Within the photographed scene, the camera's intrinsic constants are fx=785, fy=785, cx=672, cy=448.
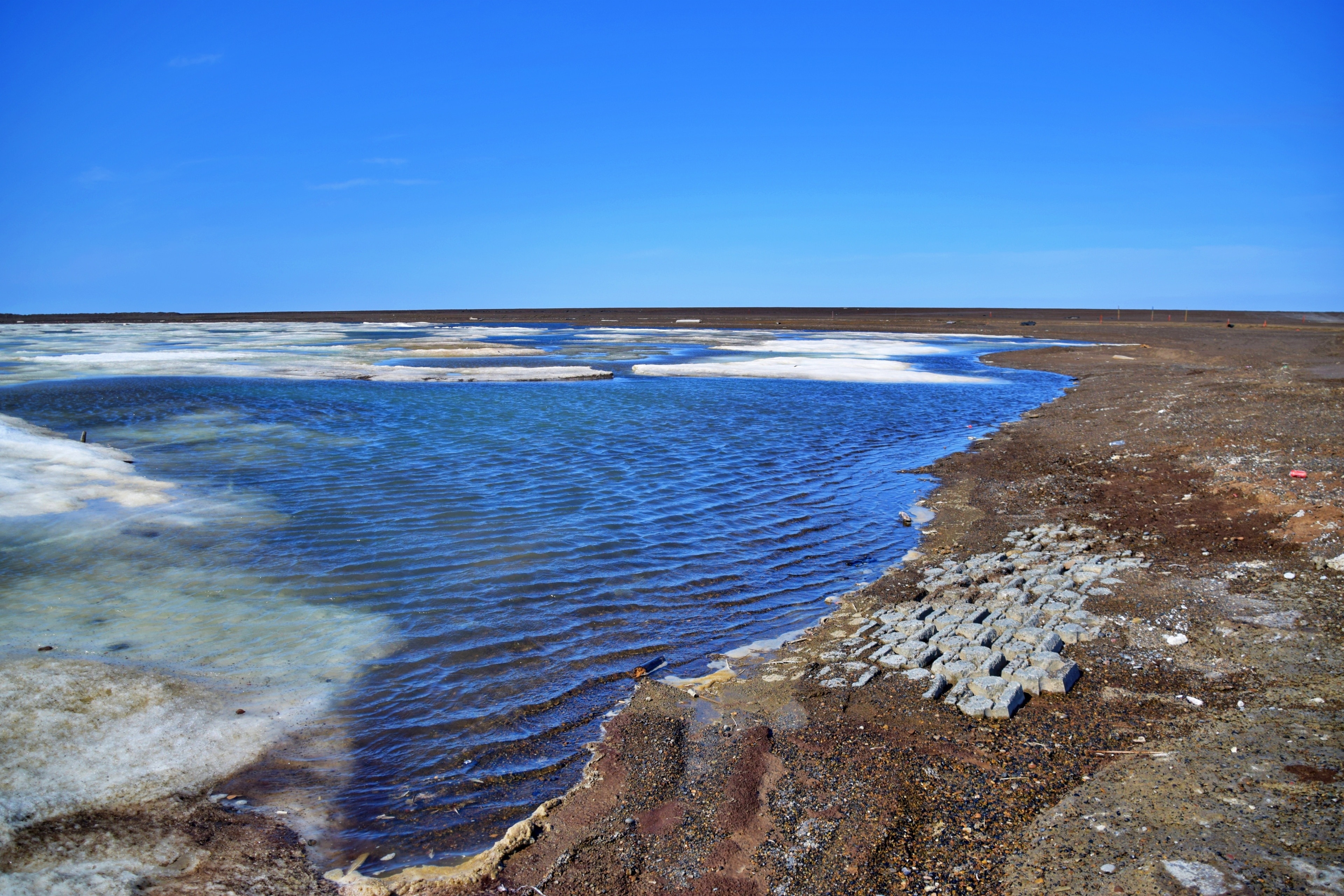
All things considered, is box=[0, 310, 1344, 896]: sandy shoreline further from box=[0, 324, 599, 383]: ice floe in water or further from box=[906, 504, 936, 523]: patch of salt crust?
box=[0, 324, 599, 383]: ice floe in water

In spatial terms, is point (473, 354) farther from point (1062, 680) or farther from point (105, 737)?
point (1062, 680)

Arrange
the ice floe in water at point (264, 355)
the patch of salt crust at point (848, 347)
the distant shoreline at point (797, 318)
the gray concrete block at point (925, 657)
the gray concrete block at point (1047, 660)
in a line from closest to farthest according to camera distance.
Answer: the gray concrete block at point (1047, 660)
the gray concrete block at point (925, 657)
the ice floe in water at point (264, 355)
the patch of salt crust at point (848, 347)
the distant shoreline at point (797, 318)

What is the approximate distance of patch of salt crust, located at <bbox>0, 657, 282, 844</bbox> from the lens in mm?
4594

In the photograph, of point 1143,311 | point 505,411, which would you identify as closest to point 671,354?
point 505,411

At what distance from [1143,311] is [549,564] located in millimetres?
157472

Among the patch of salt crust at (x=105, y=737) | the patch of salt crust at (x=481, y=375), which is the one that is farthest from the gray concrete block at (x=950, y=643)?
the patch of salt crust at (x=481, y=375)

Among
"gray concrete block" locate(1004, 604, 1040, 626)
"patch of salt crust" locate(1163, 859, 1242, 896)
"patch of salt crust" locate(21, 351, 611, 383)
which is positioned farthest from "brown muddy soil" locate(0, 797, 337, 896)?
"patch of salt crust" locate(21, 351, 611, 383)

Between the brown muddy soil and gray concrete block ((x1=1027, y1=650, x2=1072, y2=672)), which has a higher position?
gray concrete block ((x1=1027, y1=650, x2=1072, y2=672))

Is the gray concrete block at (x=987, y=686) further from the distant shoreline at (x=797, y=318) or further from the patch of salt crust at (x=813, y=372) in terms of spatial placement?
the distant shoreline at (x=797, y=318)

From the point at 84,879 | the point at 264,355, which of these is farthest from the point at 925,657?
the point at 264,355

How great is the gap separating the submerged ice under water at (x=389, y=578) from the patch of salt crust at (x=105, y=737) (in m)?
0.02

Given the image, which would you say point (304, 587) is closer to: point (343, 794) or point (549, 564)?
point (549, 564)

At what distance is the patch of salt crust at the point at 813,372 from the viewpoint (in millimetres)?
30172

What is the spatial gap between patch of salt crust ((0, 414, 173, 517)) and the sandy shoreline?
798 cm
